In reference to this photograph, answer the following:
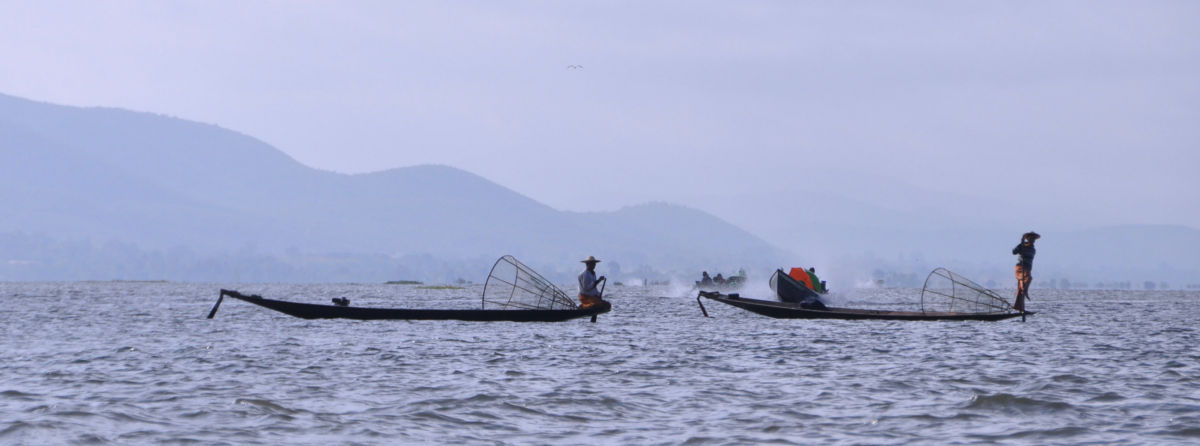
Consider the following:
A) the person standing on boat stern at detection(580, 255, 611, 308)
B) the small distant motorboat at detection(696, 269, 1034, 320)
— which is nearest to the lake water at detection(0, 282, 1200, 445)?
the person standing on boat stern at detection(580, 255, 611, 308)

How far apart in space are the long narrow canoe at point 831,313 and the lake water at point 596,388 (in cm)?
Result: 423

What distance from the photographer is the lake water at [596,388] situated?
57.9 ft

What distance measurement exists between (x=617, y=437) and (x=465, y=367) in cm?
1015

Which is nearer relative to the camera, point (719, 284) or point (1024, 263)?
point (1024, 263)

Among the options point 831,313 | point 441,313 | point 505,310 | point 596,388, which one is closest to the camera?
point 596,388

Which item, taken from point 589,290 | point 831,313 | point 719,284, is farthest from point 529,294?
point 719,284

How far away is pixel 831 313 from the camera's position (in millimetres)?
45312

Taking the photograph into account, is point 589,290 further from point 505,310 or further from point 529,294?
point 505,310

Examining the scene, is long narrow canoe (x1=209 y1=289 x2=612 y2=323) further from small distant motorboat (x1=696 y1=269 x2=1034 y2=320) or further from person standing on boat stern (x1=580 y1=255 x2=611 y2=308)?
small distant motorboat (x1=696 y1=269 x2=1034 y2=320)

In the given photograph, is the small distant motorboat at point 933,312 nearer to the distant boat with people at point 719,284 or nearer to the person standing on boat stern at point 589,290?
the person standing on boat stern at point 589,290

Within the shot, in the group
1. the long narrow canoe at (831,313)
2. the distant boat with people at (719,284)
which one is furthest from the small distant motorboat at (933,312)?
the distant boat with people at (719,284)

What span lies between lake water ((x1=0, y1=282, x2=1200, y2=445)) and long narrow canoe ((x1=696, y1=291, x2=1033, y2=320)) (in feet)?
13.9

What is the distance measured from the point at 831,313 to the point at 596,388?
2397cm

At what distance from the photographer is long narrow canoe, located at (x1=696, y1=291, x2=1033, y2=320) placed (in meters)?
43.4
